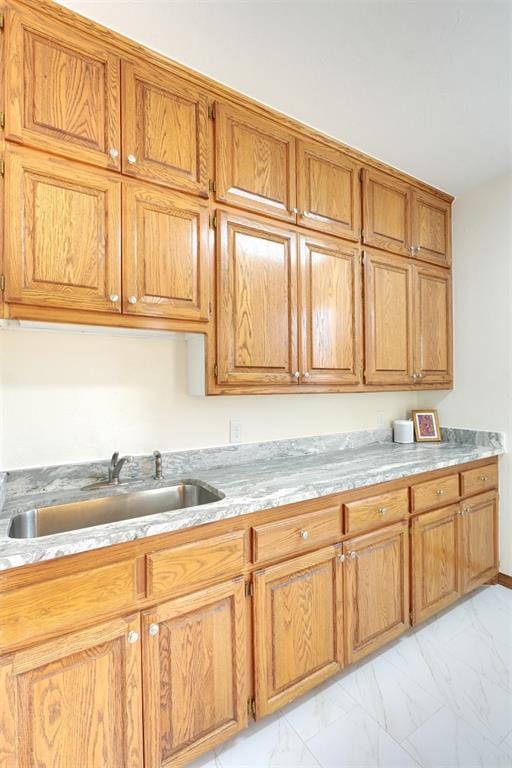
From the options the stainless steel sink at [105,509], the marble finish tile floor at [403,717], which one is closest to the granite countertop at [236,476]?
the stainless steel sink at [105,509]

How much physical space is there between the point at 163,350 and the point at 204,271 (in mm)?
459

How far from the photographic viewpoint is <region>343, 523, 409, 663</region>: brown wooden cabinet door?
1.71 metres

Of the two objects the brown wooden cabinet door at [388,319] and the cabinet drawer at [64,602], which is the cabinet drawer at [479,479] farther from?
the cabinet drawer at [64,602]

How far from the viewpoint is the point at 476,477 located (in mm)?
2350

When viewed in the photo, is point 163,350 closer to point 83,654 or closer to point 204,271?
point 204,271

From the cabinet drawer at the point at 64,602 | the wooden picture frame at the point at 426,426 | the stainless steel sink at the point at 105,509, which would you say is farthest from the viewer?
the wooden picture frame at the point at 426,426

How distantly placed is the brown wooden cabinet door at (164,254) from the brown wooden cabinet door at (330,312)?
22.4 inches

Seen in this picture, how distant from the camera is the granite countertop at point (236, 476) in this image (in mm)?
1128

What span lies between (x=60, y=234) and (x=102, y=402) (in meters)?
0.72

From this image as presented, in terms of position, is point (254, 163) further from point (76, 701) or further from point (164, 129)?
point (76, 701)

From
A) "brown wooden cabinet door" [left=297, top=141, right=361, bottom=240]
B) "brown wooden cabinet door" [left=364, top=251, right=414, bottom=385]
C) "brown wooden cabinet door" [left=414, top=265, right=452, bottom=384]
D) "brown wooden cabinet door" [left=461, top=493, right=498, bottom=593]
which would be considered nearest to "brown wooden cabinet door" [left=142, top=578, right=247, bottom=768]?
"brown wooden cabinet door" [left=364, top=251, right=414, bottom=385]

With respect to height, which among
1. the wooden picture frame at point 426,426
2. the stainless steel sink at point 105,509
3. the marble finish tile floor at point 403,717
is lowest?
the marble finish tile floor at point 403,717

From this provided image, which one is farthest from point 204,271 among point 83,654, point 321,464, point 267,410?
point 83,654


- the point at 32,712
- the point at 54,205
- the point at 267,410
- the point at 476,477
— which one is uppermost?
the point at 54,205
